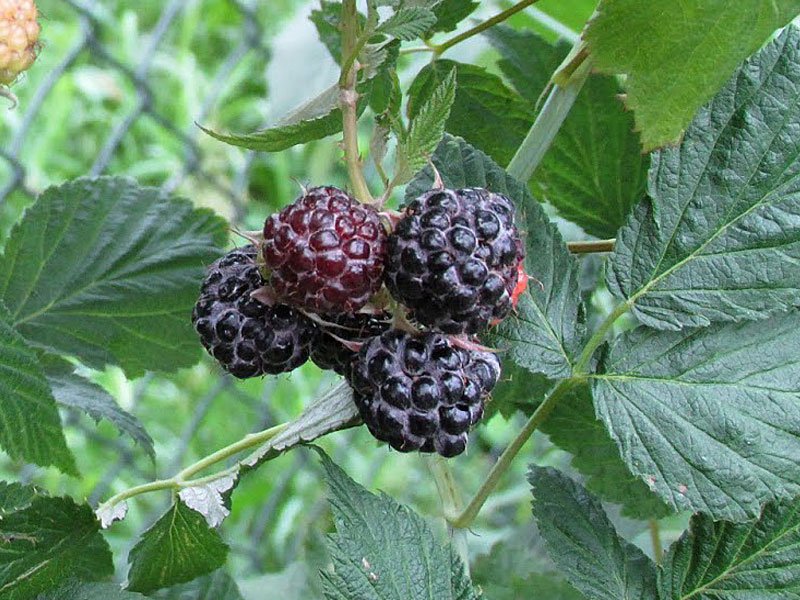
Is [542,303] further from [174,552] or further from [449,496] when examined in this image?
[174,552]

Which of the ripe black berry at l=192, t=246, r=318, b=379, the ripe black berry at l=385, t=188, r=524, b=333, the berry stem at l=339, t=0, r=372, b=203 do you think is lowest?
the ripe black berry at l=192, t=246, r=318, b=379

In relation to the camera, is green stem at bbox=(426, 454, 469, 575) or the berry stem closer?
the berry stem

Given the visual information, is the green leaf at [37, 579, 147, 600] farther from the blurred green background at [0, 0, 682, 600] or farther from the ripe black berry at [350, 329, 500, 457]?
the blurred green background at [0, 0, 682, 600]

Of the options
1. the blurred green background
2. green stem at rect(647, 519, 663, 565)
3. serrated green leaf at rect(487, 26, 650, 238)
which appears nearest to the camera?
serrated green leaf at rect(487, 26, 650, 238)

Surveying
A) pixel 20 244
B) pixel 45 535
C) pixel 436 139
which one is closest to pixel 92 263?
pixel 20 244

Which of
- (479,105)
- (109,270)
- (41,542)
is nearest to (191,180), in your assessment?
(109,270)

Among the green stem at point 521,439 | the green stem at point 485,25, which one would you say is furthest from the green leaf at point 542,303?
the green stem at point 485,25

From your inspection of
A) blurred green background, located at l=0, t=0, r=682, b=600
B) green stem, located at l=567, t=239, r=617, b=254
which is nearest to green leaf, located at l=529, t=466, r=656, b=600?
green stem, located at l=567, t=239, r=617, b=254
